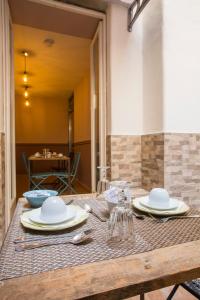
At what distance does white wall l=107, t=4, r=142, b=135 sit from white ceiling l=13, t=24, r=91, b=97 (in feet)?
3.64

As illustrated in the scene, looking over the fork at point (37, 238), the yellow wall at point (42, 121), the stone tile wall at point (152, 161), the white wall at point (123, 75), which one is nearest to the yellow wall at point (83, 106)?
the yellow wall at point (42, 121)

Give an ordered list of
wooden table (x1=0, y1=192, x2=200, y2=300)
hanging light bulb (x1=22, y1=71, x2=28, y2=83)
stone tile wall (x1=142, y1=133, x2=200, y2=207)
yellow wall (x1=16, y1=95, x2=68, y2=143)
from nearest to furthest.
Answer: wooden table (x1=0, y1=192, x2=200, y2=300)
stone tile wall (x1=142, y1=133, x2=200, y2=207)
hanging light bulb (x1=22, y1=71, x2=28, y2=83)
yellow wall (x1=16, y1=95, x2=68, y2=143)

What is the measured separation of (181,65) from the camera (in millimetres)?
1967

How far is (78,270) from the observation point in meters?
0.50

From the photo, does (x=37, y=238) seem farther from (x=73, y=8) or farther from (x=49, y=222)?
(x=73, y=8)

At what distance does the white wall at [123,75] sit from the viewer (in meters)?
2.20

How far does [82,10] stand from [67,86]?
363 centimetres

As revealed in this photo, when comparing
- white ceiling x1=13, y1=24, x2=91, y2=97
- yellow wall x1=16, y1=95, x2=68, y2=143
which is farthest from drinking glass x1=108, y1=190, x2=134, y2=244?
yellow wall x1=16, y1=95, x2=68, y2=143

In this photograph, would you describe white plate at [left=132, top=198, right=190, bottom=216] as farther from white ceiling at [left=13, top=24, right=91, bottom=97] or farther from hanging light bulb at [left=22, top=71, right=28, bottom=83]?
hanging light bulb at [left=22, top=71, right=28, bottom=83]

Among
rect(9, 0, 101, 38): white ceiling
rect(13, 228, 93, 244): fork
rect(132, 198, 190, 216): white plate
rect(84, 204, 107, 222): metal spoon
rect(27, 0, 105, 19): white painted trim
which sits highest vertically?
rect(27, 0, 105, 19): white painted trim

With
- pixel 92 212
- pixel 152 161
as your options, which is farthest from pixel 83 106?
pixel 92 212

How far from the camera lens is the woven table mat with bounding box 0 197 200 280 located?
518 millimetres

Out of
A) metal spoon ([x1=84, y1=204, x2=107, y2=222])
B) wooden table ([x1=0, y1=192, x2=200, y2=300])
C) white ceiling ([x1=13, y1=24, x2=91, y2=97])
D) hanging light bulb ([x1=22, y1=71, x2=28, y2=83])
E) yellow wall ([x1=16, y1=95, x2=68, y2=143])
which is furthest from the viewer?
yellow wall ([x1=16, y1=95, x2=68, y2=143])

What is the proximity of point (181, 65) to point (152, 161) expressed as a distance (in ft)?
2.89
